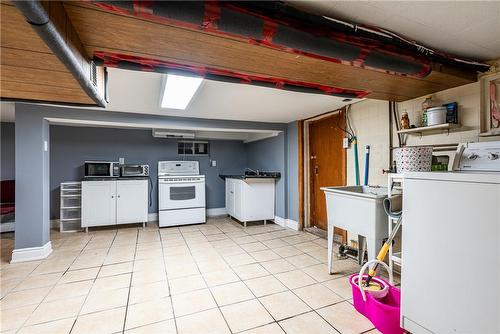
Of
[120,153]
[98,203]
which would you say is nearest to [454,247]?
[98,203]

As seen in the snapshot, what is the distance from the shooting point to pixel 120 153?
471cm

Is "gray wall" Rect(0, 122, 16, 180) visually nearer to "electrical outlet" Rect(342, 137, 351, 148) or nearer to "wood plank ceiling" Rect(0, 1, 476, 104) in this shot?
"wood plank ceiling" Rect(0, 1, 476, 104)

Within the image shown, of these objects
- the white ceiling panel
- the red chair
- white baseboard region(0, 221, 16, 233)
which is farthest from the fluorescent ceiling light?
white baseboard region(0, 221, 16, 233)

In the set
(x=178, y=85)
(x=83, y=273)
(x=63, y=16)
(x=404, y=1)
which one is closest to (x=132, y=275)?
(x=83, y=273)

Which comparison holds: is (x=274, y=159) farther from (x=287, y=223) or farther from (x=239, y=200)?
(x=287, y=223)

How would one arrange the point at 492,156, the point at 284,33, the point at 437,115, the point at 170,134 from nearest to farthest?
the point at 284,33 < the point at 492,156 < the point at 437,115 < the point at 170,134

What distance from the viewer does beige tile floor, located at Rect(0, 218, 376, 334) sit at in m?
1.67

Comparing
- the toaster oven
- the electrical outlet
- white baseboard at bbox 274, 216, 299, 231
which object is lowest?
white baseboard at bbox 274, 216, 299, 231

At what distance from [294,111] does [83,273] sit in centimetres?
333

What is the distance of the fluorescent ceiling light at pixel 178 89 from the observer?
2.02 metres

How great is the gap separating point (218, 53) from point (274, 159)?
3.34m

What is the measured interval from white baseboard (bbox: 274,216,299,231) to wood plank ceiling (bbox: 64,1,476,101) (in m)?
2.65

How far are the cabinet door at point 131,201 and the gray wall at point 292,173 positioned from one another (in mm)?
2713

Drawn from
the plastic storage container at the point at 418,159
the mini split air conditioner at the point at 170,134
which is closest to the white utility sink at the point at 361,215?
the plastic storage container at the point at 418,159
